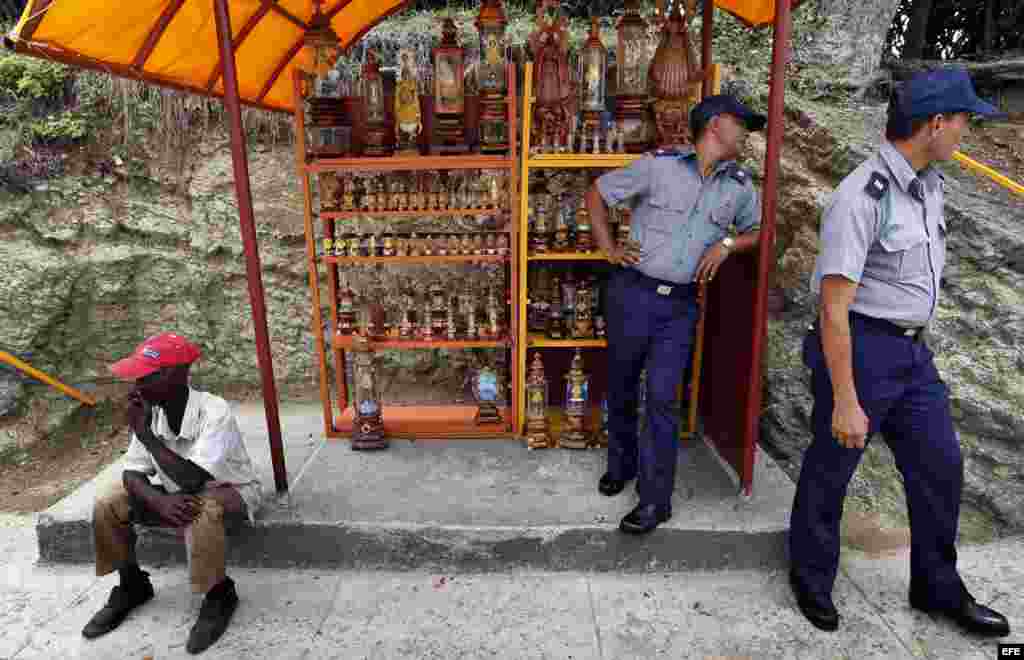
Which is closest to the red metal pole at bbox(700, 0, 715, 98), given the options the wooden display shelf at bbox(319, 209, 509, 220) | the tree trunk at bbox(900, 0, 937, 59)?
the wooden display shelf at bbox(319, 209, 509, 220)

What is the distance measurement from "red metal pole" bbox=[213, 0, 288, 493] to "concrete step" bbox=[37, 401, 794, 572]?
37cm

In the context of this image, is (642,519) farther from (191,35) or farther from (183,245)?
(183,245)

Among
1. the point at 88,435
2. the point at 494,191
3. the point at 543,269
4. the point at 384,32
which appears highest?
the point at 384,32

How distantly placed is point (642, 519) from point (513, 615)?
0.82m

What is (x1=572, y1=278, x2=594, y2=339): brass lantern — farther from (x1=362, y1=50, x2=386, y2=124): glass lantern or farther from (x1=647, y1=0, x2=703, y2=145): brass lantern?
(x1=362, y1=50, x2=386, y2=124): glass lantern

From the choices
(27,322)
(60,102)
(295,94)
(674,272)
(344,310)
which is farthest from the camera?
(60,102)

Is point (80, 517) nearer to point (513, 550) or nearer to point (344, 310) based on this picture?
point (344, 310)

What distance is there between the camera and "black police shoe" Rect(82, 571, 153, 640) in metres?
3.04

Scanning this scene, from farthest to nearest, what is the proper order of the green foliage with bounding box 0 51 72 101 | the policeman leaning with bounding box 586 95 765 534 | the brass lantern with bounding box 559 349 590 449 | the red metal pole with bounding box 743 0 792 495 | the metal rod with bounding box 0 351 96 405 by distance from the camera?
the green foliage with bounding box 0 51 72 101
the metal rod with bounding box 0 351 96 405
the brass lantern with bounding box 559 349 590 449
the policeman leaning with bounding box 586 95 765 534
the red metal pole with bounding box 743 0 792 495

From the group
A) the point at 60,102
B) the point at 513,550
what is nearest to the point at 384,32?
the point at 60,102

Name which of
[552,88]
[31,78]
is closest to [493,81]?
[552,88]

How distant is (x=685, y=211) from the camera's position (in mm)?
3338

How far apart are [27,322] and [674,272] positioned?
6.10 m

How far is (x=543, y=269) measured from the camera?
186 inches
